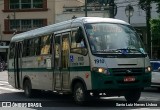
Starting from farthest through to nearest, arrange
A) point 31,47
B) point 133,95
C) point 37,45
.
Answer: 1. point 31,47
2. point 37,45
3. point 133,95

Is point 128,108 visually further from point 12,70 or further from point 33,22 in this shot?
point 33,22

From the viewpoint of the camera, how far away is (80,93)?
48.2 ft

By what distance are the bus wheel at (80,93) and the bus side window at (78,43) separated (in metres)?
1.15

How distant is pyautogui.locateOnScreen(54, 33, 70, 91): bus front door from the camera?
15.7 meters

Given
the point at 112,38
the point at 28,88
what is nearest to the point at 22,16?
the point at 28,88

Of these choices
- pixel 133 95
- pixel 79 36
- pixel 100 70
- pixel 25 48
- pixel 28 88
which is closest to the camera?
pixel 100 70

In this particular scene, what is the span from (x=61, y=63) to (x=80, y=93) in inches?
70.0

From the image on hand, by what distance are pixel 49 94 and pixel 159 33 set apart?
44.8 feet

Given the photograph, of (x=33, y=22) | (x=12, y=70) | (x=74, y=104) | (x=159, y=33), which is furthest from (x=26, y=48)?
(x=33, y=22)

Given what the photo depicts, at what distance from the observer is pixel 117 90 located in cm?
1441

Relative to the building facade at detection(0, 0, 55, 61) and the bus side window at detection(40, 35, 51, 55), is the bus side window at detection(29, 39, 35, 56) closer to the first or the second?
the bus side window at detection(40, 35, 51, 55)

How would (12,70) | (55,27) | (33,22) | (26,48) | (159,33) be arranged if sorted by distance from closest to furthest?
(55,27) → (26,48) → (12,70) → (159,33) → (33,22)

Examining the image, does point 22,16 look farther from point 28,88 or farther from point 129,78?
point 129,78

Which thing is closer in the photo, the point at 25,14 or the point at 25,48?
the point at 25,48
